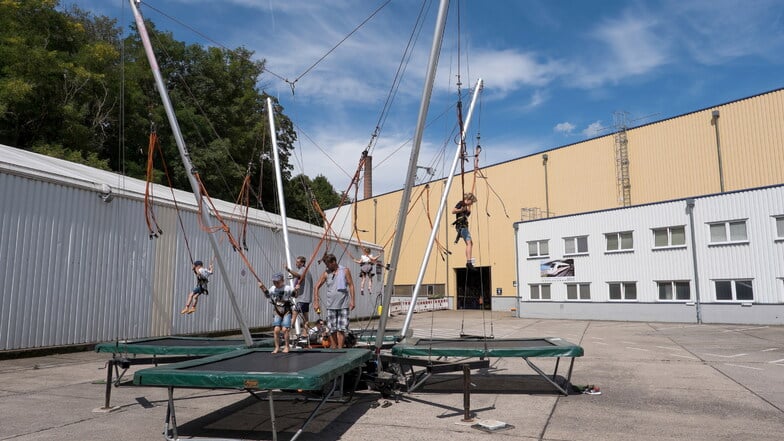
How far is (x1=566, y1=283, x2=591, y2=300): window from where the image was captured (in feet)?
105

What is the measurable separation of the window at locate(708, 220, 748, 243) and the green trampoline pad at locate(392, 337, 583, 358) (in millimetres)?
20597

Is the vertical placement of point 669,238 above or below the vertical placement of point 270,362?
above

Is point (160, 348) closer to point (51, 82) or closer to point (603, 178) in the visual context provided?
point (51, 82)

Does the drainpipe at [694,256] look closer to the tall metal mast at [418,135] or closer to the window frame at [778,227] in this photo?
the window frame at [778,227]

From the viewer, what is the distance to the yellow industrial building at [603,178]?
99.6 ft

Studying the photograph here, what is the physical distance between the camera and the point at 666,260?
28.3 metres

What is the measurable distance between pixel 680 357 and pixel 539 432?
30.2 feet

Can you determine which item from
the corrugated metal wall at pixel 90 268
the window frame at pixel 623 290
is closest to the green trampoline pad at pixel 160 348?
the corrugated metal wall at pixel 90 268

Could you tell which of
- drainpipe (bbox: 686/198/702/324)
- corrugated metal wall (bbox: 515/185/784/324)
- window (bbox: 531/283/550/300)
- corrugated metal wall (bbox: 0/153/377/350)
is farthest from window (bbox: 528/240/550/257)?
corrugated metal wall (bbox: 0/153/377/350)

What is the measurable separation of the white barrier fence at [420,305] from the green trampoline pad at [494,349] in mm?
26189

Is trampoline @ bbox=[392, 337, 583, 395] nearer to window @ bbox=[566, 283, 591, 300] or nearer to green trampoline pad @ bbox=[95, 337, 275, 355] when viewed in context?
green trampoline pad @ bbox=[95, 337, 275, 355]

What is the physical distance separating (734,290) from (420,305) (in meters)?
22.5

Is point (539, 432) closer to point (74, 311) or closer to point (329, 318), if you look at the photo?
point (329, 318)

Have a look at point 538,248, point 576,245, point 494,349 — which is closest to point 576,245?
point 576,245
